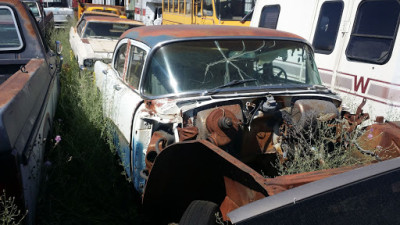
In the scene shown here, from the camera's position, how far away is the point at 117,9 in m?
16.5

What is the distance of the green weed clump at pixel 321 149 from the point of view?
2978 mm

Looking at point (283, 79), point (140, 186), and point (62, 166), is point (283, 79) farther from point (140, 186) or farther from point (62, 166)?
point (62, 166)

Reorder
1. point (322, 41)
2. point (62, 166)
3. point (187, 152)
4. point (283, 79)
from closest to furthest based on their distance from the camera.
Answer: point (187, 152)
point (62, 166)
point (283, 79)
point (322, 41)

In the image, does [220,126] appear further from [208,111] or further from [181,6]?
[181,6]

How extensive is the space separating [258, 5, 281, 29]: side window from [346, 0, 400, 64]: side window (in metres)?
1.97

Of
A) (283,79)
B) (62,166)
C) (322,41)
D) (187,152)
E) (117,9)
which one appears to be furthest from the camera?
(117,9)

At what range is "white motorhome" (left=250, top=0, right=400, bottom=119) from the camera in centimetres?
486

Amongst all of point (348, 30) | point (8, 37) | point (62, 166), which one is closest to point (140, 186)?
point (62, 166)

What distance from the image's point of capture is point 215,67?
141 inches

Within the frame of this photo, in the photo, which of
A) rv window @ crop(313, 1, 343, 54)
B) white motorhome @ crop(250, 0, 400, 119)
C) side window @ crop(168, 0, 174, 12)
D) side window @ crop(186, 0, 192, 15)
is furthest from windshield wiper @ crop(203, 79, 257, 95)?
side window @ crop(168, 0, 174, 12)

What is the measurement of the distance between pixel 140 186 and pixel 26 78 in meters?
1.38

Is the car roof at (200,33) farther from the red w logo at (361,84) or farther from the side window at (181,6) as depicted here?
the side window at (181,6)

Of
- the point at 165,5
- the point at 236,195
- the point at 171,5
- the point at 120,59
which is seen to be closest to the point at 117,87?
the point at 120,59

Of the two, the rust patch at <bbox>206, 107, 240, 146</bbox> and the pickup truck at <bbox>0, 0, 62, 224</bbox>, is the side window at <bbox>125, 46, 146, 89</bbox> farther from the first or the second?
the rust patch at <bbox>206, 107, 240, 146</bbox>
